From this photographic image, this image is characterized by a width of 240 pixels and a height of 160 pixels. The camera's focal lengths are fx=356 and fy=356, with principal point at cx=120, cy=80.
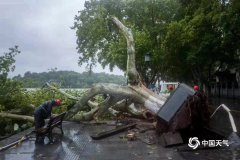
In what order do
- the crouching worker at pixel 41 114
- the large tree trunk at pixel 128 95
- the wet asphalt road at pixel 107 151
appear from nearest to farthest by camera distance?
the wet asphalt road at pixel 107 151, the crouching worker at pixel 41 114, the large tree trunk at pixel 128 95

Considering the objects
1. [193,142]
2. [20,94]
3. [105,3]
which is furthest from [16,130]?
[105,3]

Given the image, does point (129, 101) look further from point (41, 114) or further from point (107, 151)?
point (107, 151)

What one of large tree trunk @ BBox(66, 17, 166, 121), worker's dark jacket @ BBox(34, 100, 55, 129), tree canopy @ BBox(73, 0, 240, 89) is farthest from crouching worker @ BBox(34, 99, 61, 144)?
tree canopy @ BBox(73, 0, 240, 89)

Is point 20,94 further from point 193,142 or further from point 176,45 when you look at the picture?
point 176,45

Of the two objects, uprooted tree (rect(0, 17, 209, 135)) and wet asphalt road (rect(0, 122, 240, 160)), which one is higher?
uprooted tree (rect(0, 17, 209, 135))

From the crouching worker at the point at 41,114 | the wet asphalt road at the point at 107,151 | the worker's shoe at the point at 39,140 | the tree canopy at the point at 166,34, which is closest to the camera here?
the wet asphalt road at the point at 107,151

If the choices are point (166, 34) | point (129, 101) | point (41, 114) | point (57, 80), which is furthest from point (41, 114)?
point (166, 34)

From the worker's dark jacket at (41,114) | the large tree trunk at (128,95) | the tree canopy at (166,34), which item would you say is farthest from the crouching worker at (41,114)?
the tree canopy at (166,34)

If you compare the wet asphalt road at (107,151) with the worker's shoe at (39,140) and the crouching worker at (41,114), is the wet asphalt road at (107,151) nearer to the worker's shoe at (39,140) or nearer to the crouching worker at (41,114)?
the worker's shoe at (39,140)

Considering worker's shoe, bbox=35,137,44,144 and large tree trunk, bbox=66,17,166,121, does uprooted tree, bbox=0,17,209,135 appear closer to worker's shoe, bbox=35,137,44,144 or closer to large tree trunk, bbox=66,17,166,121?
large tree trunk, bbox=66,17,166,121

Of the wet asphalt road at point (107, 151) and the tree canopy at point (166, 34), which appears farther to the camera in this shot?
the tree canopy at point (166, 34)

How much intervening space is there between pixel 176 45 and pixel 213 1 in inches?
233

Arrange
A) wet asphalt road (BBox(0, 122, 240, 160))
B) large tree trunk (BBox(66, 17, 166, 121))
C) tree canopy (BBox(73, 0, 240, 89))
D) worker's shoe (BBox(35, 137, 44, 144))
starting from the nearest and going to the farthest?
wet asphalt road (BBox(0, 122, 240, 160)), worker's shoe (BBox(35, 137, 44, 144)), large tree trunk (BBox(66, 17, 166, 121)), tree canopy (BBox(73, 0, 240, 89))

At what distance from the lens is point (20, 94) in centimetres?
1616
